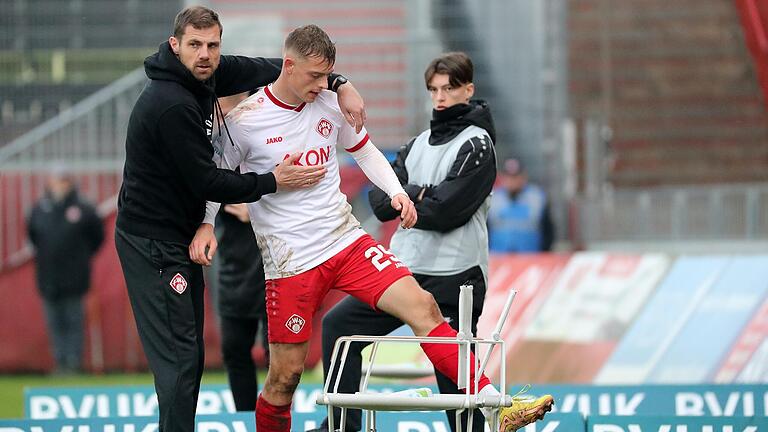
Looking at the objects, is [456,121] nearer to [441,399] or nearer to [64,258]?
[441,399]

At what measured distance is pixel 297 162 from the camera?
22.1 ft

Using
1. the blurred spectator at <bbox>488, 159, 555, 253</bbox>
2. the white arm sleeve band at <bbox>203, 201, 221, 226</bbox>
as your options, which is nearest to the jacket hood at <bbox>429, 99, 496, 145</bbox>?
the white arm sleeve band at <bbox>203, 201, 221, 226</bbox>

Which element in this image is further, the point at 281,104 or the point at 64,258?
the point at 64,258

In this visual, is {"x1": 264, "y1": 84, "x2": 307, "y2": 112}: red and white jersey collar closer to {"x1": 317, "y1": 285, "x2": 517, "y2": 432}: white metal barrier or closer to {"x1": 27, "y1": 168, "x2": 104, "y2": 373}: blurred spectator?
{"x1": 317, "y1": 285, "x2": 517, "y2": 432}: white metal barrier

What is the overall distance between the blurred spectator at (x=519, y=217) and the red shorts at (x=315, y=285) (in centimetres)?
858

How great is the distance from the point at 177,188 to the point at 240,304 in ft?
6.22

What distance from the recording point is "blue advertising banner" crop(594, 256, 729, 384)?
12.2 m

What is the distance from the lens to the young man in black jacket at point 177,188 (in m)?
6.47

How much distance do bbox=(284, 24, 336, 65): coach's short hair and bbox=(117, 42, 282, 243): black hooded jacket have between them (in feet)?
1.56

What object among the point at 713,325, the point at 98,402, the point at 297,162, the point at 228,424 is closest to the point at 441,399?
the point at 297,162

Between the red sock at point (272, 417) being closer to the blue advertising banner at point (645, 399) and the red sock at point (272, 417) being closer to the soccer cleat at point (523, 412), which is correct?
the soccer cleat at point (523, 412)

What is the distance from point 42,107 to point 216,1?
2613mm

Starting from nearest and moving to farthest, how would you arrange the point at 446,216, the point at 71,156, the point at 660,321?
1. the point at 446,216
2. the point at 660,321
3. the point at 71,156

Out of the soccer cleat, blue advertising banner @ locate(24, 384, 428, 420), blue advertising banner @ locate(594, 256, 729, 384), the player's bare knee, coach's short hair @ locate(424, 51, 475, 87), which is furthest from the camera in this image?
blue advertising banner @ locate(594, 256, 729, 384)
